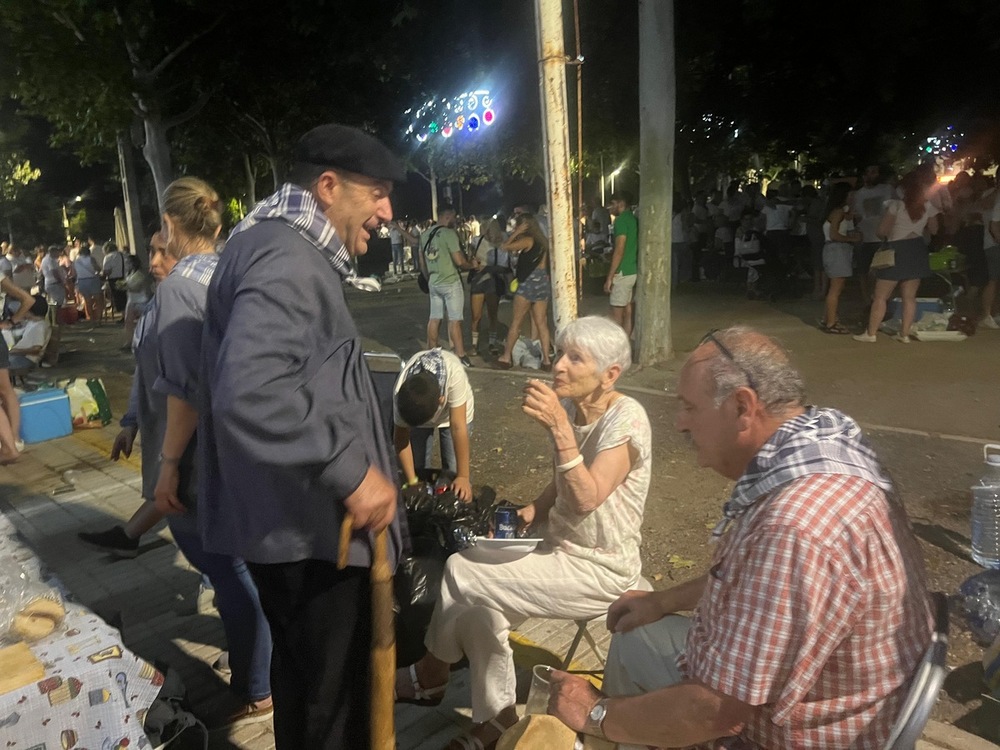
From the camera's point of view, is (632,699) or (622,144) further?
(622,144)

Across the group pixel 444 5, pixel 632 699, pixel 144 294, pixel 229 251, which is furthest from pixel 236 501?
pixel 444 5

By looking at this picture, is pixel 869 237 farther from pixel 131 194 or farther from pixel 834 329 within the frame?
pixel 131 194

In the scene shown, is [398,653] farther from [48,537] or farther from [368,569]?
[48,537]

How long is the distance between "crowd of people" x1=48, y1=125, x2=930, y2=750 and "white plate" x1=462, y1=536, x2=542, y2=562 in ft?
0.11

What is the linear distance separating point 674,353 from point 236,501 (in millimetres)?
7325

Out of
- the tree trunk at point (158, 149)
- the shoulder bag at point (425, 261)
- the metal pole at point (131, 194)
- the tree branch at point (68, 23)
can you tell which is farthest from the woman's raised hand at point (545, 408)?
the metal pole at point (131, 194)

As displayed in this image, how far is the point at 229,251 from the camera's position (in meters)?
2.06

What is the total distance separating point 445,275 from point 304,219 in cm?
705

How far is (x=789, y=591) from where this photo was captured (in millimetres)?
1465

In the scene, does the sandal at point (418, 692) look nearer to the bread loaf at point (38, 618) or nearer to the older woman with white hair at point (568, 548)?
the older woman with white hair at point (568, 548)

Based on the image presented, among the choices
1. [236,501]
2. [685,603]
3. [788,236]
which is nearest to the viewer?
[236,501]

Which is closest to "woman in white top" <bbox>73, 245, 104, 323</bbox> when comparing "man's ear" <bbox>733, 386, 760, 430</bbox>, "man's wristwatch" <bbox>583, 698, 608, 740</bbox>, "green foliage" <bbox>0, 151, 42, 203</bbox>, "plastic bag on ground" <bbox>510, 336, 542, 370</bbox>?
"plastic bag on ground" <bbox>510, 336, 542, 370</bbox>

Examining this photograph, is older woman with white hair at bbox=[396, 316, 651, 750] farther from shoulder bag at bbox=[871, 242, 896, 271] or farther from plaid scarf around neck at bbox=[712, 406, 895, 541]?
shoulder bag at bbox=[871, 242, 896, 271]

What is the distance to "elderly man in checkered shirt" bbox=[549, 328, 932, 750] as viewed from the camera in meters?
1.47
